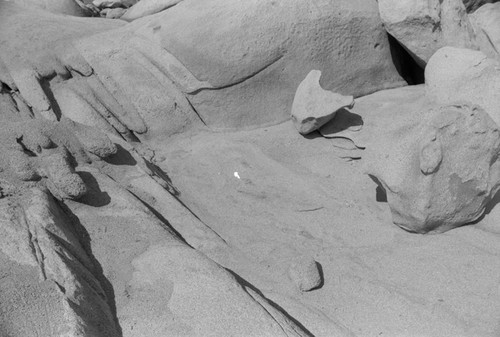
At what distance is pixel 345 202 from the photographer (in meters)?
2.86

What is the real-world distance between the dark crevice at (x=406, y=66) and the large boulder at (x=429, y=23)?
0.30 metres

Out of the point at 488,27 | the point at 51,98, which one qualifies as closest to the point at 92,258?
the point at 51,98

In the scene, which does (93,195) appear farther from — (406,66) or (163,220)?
(406,66)

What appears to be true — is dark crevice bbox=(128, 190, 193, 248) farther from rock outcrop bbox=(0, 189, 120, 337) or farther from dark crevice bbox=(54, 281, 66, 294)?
dark crevice bbox=(54, 281, 66, 294)

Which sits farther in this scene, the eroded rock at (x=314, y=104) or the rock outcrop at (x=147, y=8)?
the rock outcrop at (x=147, y=8)

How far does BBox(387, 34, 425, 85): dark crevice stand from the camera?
3.89 meters

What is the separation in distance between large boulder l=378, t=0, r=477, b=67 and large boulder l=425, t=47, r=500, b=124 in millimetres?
188

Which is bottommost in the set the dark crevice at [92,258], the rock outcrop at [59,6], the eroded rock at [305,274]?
the eroded rock at [305,274]

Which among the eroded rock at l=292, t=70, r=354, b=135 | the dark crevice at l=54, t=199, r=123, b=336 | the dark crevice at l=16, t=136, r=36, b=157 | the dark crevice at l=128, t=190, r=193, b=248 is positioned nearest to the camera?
the dark crevice at l=54, t=199, r=123, b=336

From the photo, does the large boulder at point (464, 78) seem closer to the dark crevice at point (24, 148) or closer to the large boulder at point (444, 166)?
the large boulder at point (444, 166)

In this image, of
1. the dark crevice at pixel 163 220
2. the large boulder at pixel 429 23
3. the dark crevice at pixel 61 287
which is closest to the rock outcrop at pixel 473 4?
the large boulder at pixel 429 23

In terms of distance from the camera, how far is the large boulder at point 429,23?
3416 millimetres

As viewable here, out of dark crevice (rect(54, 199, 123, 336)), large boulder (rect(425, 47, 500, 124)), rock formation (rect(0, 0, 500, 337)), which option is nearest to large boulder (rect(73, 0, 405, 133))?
rock formation (rect(0, 0, 500, 337))

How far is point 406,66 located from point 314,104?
3.38 ft
